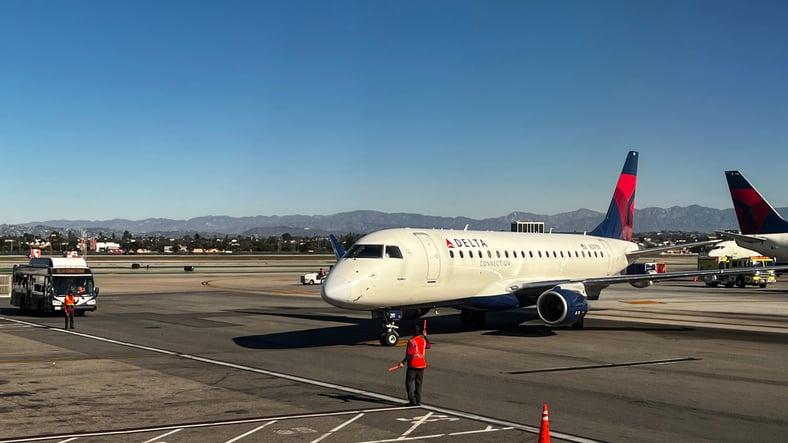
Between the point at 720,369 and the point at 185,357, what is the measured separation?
16.9 m

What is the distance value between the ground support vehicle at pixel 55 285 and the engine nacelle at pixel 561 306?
82.3 feet

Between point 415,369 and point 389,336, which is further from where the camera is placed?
point 389,336

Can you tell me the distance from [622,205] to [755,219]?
18992 mm

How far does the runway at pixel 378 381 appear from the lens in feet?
49.2

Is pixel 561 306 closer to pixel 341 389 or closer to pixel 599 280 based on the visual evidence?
pixel 599 280

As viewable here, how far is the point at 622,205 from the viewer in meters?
47.5

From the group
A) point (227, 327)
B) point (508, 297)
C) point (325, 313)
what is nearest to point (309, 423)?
point (508, 297)

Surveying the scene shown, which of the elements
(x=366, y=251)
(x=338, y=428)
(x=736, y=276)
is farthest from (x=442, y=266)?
(x=736, y=276)

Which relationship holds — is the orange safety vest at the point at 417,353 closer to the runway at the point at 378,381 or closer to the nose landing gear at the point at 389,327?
the runway at the point at 378,381

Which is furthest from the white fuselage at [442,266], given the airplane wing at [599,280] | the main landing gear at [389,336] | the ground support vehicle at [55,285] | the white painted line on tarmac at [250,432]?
the ground support vehicle at [55,285]

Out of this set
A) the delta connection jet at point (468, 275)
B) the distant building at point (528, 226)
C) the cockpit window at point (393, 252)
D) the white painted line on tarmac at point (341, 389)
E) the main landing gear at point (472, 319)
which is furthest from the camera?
the distant building at point (528, 226)

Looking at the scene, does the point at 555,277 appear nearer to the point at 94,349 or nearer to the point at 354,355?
the point at 354,355

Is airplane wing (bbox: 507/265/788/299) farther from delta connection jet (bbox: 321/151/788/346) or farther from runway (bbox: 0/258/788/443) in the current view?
runway (bbox: 0/258/788/443)

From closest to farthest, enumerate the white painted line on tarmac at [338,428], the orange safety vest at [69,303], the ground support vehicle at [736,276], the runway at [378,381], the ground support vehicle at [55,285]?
the white painted line on tarmac at [338,428]
the runway at [378,381]
the orange safety vest at [69,303]
the ground support vehicle at [55,285]
the ground support vehicle at [736,276]
